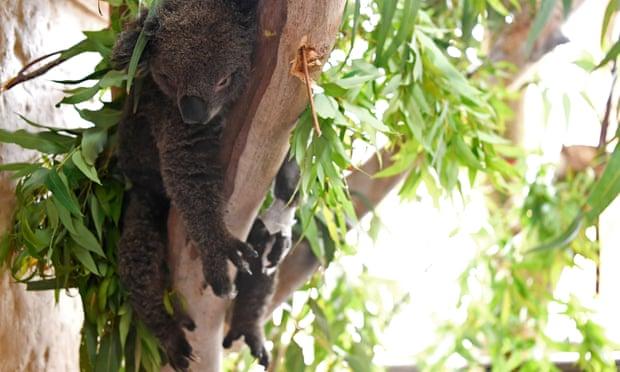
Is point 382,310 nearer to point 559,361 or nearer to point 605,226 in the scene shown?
point 559,361

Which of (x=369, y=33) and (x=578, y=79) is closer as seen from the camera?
(x=369, y=33)

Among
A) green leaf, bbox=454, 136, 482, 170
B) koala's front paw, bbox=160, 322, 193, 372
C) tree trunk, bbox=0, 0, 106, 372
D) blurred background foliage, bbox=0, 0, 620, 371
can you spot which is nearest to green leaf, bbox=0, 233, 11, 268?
blurred background foliage, bbox=0, 0, 620, 371

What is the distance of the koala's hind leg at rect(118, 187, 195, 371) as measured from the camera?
5.58 ft

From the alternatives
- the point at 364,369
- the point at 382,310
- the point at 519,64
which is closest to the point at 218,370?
the point at 364,369

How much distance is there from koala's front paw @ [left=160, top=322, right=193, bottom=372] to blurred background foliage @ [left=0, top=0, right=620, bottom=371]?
0.13ft

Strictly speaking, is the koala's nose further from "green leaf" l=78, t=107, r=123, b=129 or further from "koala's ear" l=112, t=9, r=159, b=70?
"green leaf" l=78, t=107, r=123, b=129

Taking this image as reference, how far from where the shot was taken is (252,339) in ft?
6.44

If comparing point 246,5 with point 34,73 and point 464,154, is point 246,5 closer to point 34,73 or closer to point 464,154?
point 34,73

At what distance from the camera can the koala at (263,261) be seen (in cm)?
177

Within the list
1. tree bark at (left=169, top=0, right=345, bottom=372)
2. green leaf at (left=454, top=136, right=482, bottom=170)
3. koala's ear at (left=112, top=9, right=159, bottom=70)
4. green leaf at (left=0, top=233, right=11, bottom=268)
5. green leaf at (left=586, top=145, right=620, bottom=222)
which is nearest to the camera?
green leaf at (left=586, top=145, right=620, bottom=222)

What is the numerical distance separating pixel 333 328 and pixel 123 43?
1198 mm

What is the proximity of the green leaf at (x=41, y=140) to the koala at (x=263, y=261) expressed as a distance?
44cm

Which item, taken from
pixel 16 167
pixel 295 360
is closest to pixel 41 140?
pixel 16 167

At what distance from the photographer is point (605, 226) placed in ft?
11.4
